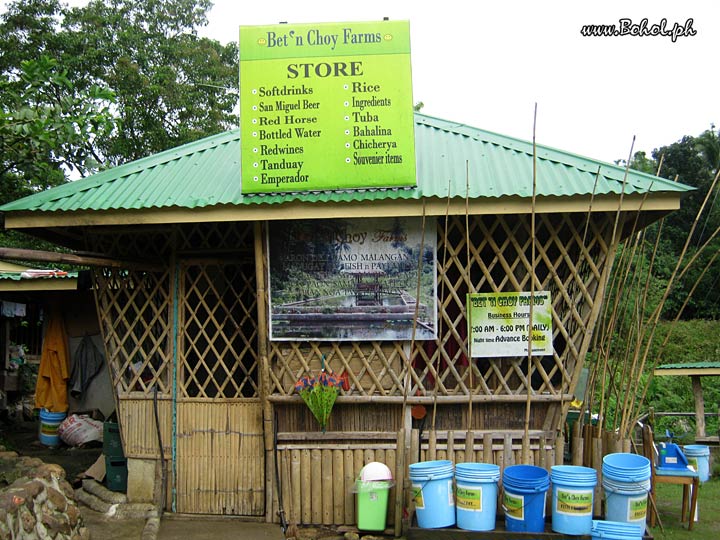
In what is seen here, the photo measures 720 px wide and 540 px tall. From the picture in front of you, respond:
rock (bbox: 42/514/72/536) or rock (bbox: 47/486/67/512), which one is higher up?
rock (bbox: 47/486/67/512)

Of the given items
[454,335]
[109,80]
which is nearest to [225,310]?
[454,335]

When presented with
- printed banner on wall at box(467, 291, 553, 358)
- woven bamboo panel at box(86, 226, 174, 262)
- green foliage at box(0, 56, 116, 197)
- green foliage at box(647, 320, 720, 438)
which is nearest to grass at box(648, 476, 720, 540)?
green foliage at box(647, 320, 720, 438)

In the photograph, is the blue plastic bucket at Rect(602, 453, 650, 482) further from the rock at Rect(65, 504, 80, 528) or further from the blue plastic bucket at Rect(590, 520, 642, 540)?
the rock at Rect(65, 504, 80, 528)

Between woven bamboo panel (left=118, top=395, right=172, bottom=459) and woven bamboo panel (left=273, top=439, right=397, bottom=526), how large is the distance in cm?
117

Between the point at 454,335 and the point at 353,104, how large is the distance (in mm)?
2155

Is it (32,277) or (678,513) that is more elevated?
(32,277)

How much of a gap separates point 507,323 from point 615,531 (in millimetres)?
1834

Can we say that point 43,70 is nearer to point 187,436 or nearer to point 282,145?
point 282,145

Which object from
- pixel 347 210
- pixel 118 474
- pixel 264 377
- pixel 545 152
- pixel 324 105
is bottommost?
pixel 118 474

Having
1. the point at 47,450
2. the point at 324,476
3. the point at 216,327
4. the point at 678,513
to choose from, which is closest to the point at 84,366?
the point at 47,450

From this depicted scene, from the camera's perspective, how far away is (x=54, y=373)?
9430 mm

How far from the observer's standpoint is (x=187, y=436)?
→ 6223 millimetres

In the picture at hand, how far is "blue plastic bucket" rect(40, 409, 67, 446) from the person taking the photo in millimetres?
9109

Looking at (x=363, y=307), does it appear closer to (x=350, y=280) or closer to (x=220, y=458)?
(x=350, y=280)
